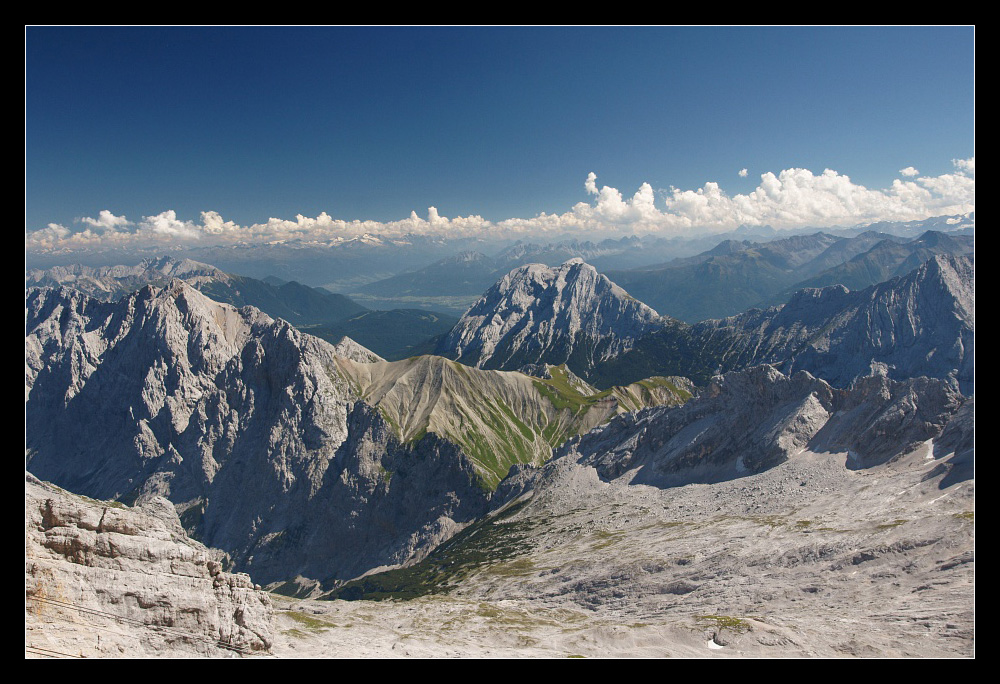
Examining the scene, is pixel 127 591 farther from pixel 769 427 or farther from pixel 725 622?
pixel 769 427

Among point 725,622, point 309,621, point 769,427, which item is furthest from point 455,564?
point 725,622

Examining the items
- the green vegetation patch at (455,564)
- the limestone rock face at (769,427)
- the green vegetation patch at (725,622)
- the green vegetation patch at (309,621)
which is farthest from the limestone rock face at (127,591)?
the limestone rock face at (769,427)

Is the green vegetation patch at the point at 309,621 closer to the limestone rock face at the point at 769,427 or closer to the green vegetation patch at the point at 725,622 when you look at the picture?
the green vegetation patch at the point at 725,622

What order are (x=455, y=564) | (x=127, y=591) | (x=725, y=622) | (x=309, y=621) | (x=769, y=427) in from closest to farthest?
(x=127, y=591) → (x=725, y=622) → (x=309, y=621) → (x=769, y=427) → (x=455, y=564)

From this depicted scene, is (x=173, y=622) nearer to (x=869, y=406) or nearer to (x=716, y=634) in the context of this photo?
(x=716, y=634)

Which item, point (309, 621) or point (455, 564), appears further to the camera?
point (455, 564)

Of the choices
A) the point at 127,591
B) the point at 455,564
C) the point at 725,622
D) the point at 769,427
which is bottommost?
the point at 455,564
